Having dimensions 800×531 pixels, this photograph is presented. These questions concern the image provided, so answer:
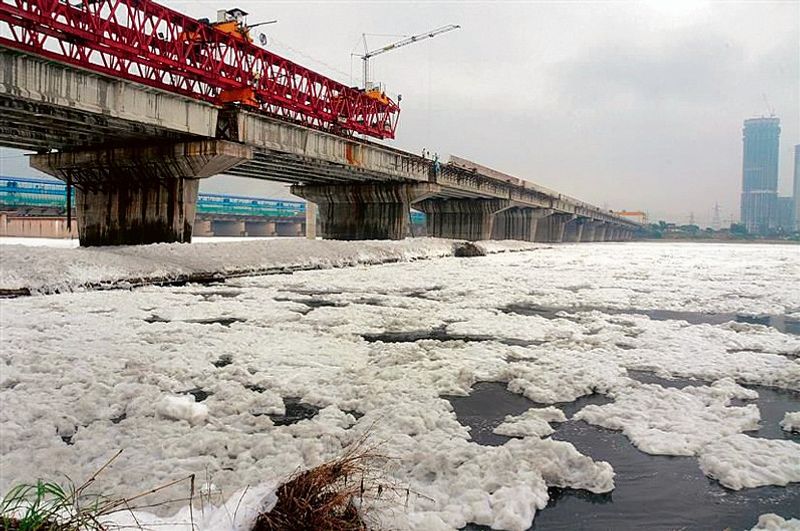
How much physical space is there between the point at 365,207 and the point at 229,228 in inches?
1673

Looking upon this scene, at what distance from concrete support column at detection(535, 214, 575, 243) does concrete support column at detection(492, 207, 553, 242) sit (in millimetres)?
15866

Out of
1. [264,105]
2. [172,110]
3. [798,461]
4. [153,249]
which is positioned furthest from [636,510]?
[264,105]

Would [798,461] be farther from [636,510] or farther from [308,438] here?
[308,438]

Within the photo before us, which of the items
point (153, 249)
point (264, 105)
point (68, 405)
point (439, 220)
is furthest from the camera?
point (439, 220)

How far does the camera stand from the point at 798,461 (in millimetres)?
3629

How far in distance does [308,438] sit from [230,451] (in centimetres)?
56

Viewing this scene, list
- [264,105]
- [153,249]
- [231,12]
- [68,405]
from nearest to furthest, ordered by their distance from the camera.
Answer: [68,405], [153,249], [264,105], [231,12]

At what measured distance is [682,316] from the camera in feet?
34.2

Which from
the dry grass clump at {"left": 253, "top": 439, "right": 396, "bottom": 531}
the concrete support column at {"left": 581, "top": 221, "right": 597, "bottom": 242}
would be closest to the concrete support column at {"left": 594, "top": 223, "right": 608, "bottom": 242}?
the concrete support column at {"left": 581, "top": 221, "right": 597, "bottom": 242}

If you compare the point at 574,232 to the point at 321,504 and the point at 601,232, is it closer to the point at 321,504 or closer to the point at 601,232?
the point at 601,232

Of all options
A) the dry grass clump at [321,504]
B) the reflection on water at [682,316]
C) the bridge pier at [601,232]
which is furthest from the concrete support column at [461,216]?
the bridge pier at [601,232]

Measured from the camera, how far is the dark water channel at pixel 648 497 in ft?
9.49

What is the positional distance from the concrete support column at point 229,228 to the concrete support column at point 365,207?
37.0 m

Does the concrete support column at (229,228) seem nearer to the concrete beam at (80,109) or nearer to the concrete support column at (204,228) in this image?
the concrete support column at (204,228)
